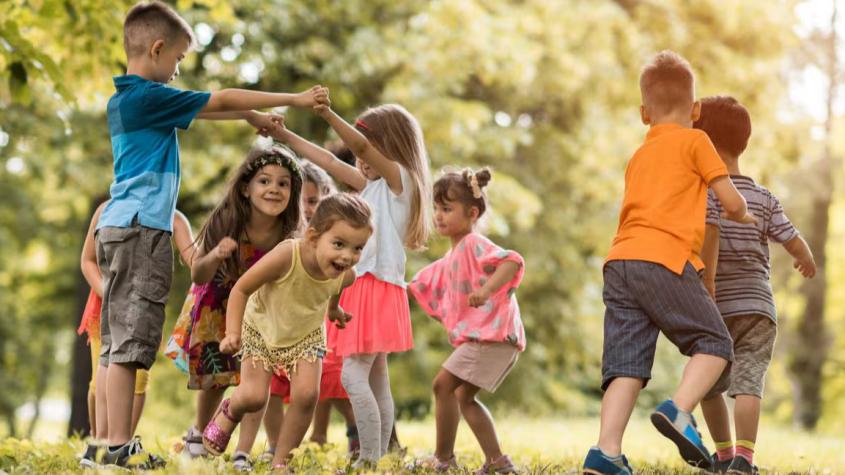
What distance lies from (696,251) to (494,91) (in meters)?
12.2

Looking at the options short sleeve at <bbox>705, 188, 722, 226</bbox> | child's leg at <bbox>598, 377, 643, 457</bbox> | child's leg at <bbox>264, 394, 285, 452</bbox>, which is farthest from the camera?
child's leg at <bbox>264, 394, 285, 452</bbox>

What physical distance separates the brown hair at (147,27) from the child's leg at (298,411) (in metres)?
1.70

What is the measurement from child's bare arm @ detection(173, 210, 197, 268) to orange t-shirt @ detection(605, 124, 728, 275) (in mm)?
2188

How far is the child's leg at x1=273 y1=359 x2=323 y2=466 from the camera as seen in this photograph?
4488 millimetres

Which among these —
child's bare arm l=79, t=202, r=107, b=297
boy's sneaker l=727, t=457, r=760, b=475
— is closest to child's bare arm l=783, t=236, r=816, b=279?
boy's sneaker l=727, t=457, r=760, b=475

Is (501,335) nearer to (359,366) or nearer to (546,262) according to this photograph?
(359,366)

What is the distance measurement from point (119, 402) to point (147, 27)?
1.76 metres

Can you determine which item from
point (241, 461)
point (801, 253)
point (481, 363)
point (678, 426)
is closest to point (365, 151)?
point (481, 363)

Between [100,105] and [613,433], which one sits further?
[100,105]

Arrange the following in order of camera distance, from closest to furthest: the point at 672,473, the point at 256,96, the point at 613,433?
the point at 613,433 < the point at 256,96 < the point at 672,473

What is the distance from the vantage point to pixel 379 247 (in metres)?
5.30

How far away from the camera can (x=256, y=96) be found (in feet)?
14.7

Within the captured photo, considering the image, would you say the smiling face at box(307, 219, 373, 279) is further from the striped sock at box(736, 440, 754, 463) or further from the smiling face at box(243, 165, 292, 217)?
the striped sock at box(736, 440, 754, 463)

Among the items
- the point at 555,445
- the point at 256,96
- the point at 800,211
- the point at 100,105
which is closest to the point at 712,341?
the point at 256,96
